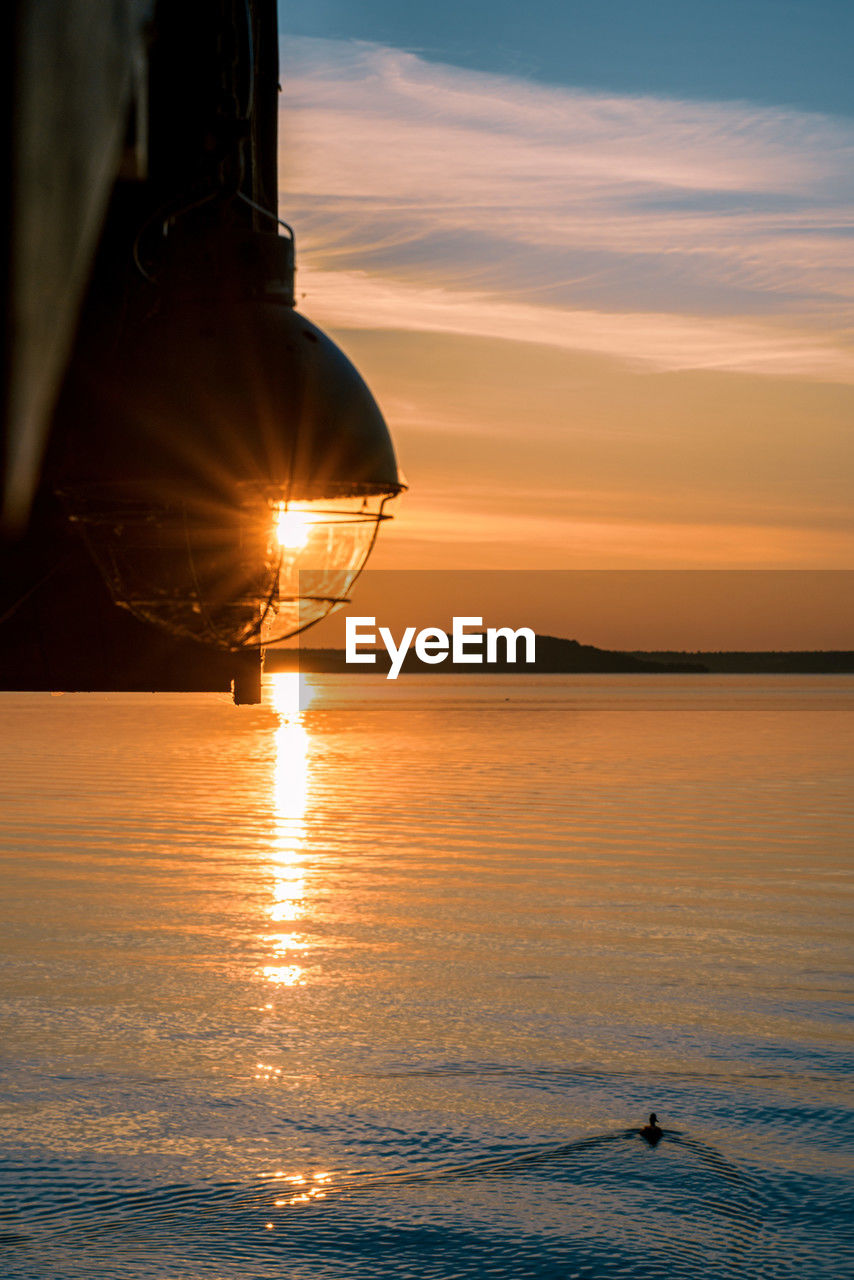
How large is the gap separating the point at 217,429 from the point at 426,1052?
5.30 m

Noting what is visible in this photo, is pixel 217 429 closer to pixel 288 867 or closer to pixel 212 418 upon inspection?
pixel 212 418

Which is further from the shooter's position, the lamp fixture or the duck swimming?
the duck swimming

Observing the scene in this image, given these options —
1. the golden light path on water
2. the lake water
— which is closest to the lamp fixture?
the lake water

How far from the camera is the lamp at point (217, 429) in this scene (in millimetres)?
6543

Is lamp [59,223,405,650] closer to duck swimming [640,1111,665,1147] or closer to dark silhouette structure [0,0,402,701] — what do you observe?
dark silhouette structure [0,0,402,701]

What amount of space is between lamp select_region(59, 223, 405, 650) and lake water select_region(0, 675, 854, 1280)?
10.2ft

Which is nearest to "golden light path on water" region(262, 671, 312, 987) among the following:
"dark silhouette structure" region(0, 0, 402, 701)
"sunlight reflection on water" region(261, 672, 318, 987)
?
"sunlight reflection on water" region(261, 672, 318, 987)

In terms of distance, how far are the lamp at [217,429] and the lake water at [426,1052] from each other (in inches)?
123

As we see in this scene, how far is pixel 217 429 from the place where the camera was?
6570mm

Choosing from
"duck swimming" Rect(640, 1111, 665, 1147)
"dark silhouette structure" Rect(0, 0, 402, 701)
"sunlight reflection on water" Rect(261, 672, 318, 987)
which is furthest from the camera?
"sunlight reflection on water" Rect(261, 672, 318, 987)

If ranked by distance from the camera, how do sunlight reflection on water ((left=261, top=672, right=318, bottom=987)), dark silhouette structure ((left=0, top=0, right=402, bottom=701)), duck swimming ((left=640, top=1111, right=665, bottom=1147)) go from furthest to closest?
1. sunlight reflection on water ((left=261, top=672, right=318, bottom=987))
2. duck swimming ((left=640, top=1111, right=665, bottom=1147))
3. dark silhouette structure ((left=0, top=0, right=402, bottom=701))

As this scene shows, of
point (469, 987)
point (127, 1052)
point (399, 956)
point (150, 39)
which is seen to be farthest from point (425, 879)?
point (150, 39)

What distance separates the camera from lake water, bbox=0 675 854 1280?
22.1ft

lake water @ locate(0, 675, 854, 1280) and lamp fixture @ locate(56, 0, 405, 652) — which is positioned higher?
lamp fixture @ locate(56, 0, 405, 652)
